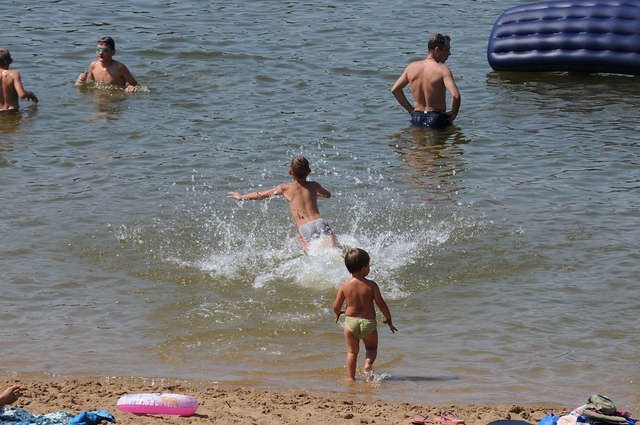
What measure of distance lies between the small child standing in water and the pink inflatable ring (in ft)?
4.61

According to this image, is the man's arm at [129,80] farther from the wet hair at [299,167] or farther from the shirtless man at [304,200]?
the wet hair at [299,167]

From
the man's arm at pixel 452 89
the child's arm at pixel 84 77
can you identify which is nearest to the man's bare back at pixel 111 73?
the child's arm at pixel 84 77

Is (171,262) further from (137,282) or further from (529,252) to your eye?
(529,252)

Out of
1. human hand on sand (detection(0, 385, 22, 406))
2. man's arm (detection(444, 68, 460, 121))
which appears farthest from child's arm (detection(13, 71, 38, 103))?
human hand on sand (detection(0, 385, 22, 406))

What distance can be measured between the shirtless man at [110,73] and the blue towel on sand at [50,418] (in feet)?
34.1

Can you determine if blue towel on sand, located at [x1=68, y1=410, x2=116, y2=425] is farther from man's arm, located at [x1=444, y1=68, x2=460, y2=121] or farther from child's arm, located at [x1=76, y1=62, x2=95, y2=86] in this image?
child's arm, located at [x1=76, y1=62, x2=95, y2=86]

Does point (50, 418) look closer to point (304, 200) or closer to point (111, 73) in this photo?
point (304, 200)

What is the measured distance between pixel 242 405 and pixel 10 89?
9.31 meters

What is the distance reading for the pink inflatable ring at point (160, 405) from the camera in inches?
268

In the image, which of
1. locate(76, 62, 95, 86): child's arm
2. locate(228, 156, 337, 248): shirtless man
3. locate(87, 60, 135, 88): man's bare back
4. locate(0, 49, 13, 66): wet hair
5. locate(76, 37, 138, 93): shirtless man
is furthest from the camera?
locate(76, 62, 95, 86): child's arm

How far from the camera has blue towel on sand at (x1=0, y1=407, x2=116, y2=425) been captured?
249 inches

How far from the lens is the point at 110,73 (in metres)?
16.5

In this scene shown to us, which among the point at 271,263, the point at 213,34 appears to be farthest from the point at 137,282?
the point at 213,34

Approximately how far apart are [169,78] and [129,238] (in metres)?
6.79
